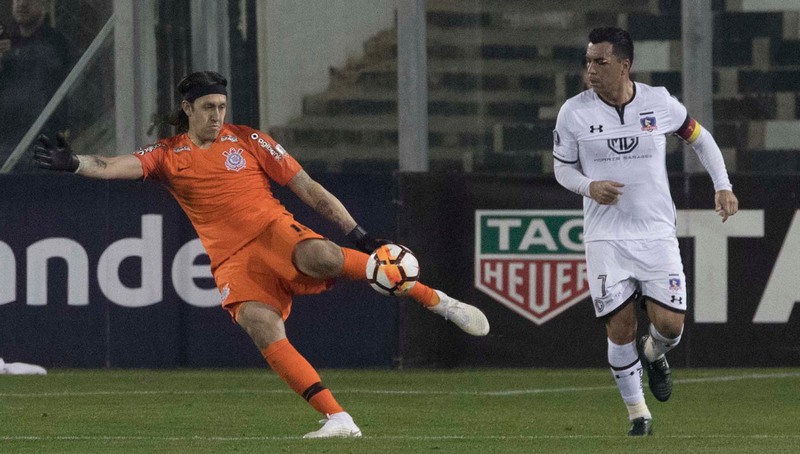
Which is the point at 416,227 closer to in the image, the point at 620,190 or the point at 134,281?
the point at 134,281

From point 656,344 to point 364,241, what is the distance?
1.53 m

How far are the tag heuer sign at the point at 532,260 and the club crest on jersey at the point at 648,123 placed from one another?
373cm

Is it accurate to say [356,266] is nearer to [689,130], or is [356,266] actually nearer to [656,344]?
[656,344]

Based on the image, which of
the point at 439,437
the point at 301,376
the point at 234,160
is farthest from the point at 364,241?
the point at 439,437

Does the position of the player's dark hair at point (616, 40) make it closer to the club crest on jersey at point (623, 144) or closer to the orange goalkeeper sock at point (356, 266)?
the club crest on jersey at point (623, 144)

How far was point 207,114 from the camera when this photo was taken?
8.21m

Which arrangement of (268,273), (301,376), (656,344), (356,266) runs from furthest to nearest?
(656,344)
(268,273)
(356,266)
(301,376)

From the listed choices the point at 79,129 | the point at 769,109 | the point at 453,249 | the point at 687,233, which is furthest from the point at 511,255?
the point at 79,129

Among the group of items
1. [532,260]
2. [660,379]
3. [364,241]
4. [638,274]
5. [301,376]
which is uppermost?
[364,241]

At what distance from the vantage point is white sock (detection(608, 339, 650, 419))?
26.5 ft

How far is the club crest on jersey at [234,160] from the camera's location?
8.32 metres

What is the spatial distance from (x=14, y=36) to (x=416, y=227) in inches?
136

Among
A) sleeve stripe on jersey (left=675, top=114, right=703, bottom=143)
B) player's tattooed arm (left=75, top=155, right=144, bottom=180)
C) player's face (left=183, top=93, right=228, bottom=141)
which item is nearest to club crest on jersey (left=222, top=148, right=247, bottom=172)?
player's face (left=183, top=93, right=228, bottom=141)

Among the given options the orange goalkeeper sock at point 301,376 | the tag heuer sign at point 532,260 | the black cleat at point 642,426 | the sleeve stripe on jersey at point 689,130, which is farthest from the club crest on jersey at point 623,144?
the tag heuer sign at point 532,260
